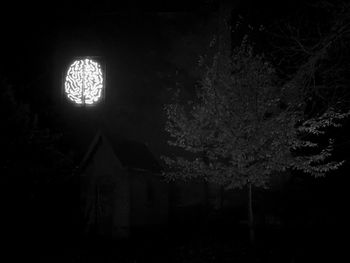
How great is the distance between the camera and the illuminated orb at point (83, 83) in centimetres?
1989

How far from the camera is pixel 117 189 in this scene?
66.2 feet

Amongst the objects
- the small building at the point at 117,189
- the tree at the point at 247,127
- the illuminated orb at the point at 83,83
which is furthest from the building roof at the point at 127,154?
the tree at the point at 247,127

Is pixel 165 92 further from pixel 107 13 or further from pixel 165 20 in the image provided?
pixel 107 13

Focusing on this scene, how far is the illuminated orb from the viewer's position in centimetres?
1989

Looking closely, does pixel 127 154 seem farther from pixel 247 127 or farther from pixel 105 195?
pixel 247 127

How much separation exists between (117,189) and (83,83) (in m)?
5.17

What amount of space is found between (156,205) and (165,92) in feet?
21.0

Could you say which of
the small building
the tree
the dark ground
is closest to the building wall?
the small building

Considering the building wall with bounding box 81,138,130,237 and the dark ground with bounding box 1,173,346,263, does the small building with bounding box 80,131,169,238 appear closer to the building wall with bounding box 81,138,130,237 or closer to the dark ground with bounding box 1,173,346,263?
the building wall with bounding box 81,138,130,237

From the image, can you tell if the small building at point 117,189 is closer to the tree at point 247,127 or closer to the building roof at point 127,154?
the building roof at point 127,154

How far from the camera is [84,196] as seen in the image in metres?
21.2

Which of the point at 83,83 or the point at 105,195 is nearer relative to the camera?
the point at 83,83

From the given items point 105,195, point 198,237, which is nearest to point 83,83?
point 105,195

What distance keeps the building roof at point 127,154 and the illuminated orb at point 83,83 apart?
1773mm
